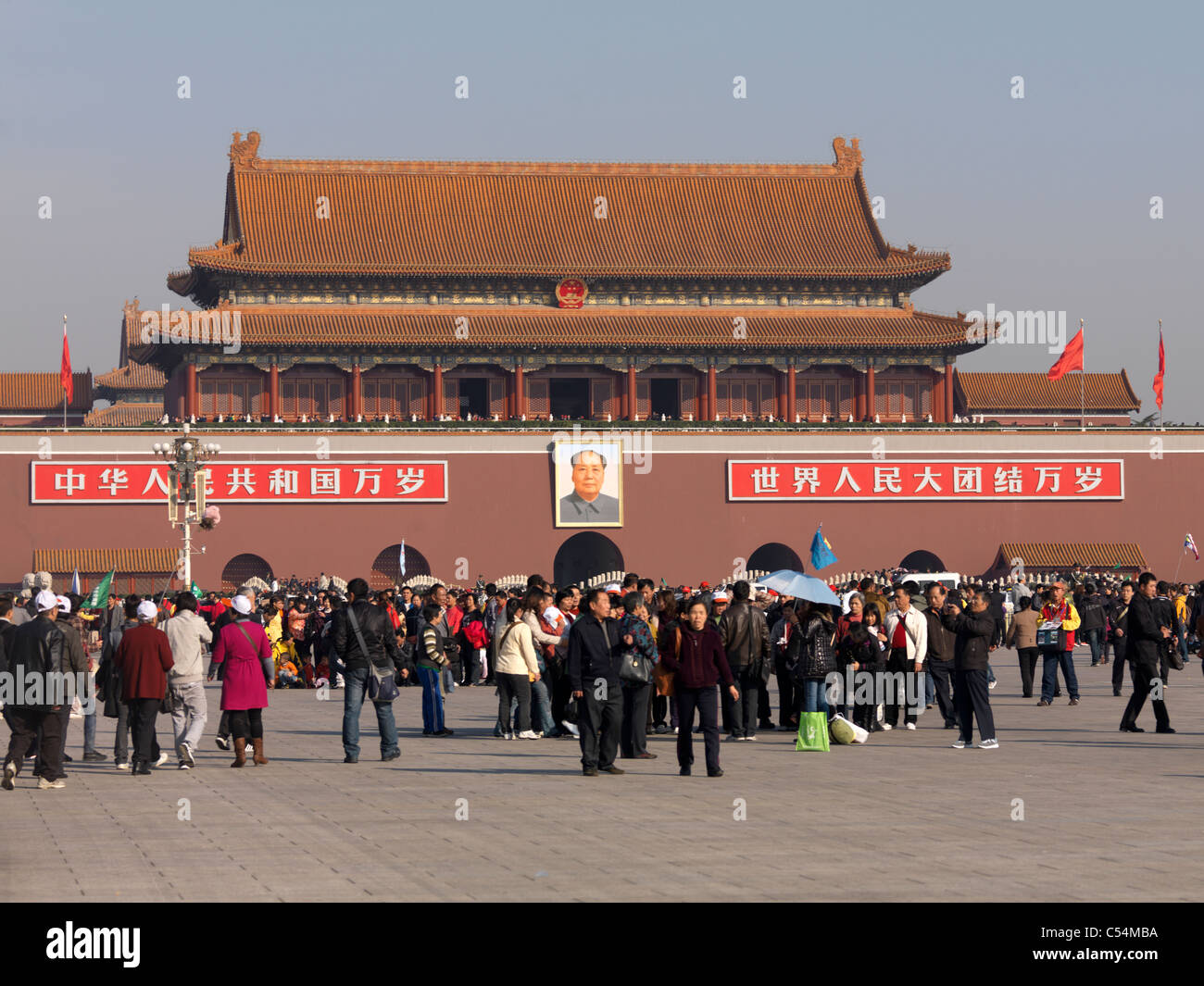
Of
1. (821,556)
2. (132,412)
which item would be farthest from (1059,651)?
(132,412)

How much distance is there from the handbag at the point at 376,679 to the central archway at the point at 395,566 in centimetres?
2791

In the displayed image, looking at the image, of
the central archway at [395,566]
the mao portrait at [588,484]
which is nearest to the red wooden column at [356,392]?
the central archway at [395,566]

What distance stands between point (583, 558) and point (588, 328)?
237 inches

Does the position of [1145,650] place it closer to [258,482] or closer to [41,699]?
[41,699]

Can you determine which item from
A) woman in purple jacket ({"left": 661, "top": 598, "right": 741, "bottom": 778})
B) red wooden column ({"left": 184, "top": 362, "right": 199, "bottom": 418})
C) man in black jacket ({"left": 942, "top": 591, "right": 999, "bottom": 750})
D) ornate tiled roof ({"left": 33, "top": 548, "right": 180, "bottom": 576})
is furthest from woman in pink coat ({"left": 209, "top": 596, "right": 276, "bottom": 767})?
red wooden column ({"left": 184, "top": 362, "right": 199, "bottom": 418})

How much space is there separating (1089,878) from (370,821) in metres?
4.16

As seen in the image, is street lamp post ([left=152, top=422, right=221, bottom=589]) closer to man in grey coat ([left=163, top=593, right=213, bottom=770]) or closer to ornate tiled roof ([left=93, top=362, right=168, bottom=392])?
man in grey coat ([left=163, top=593, right=213, bottom=770])

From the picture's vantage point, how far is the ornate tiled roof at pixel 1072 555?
4344cm

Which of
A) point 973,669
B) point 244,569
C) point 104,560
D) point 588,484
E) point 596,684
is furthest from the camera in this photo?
point 588,484

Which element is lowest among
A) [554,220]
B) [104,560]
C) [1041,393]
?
[104,560]

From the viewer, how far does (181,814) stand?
34.9 ft

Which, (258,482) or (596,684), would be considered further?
(258,482)

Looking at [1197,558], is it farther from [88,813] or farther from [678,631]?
[88,813]

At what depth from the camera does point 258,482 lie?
41.6 metres
